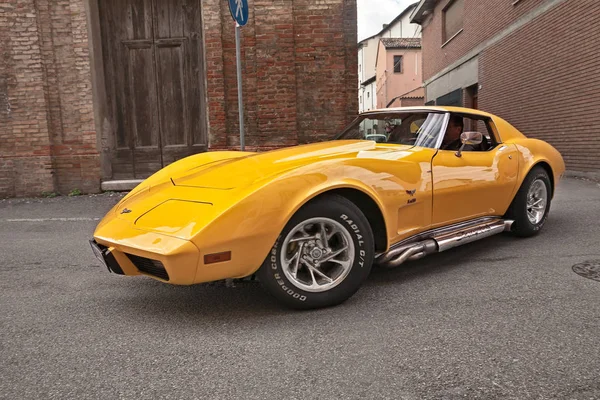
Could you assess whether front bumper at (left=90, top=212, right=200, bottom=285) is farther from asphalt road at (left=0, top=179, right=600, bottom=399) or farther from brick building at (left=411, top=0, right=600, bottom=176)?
brick building at (left=411, top=0, right=600, bottom=176)

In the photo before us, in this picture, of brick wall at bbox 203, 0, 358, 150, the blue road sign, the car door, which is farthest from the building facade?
the car door

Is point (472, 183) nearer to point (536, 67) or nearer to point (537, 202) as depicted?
point (537, 202)

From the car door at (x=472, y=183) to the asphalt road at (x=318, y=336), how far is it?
44 centimetres

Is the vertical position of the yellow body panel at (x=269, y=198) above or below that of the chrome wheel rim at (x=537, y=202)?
above

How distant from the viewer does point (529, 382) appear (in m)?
1.87

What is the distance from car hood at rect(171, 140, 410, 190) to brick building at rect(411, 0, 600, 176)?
28.8 feet

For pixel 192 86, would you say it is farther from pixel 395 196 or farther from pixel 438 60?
pixel 438 60

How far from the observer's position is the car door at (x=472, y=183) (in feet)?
10.9

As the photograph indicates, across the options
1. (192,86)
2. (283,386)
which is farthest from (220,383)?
(192,86)

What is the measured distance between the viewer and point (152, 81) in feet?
29.1

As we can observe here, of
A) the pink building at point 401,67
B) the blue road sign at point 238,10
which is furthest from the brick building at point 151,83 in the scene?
the pink building at point 401,67

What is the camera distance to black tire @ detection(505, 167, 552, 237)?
416 centimetres

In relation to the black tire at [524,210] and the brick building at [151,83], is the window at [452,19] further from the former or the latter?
the black tire at [524,210]

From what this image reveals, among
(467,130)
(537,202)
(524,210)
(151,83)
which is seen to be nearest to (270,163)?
(467,130)
